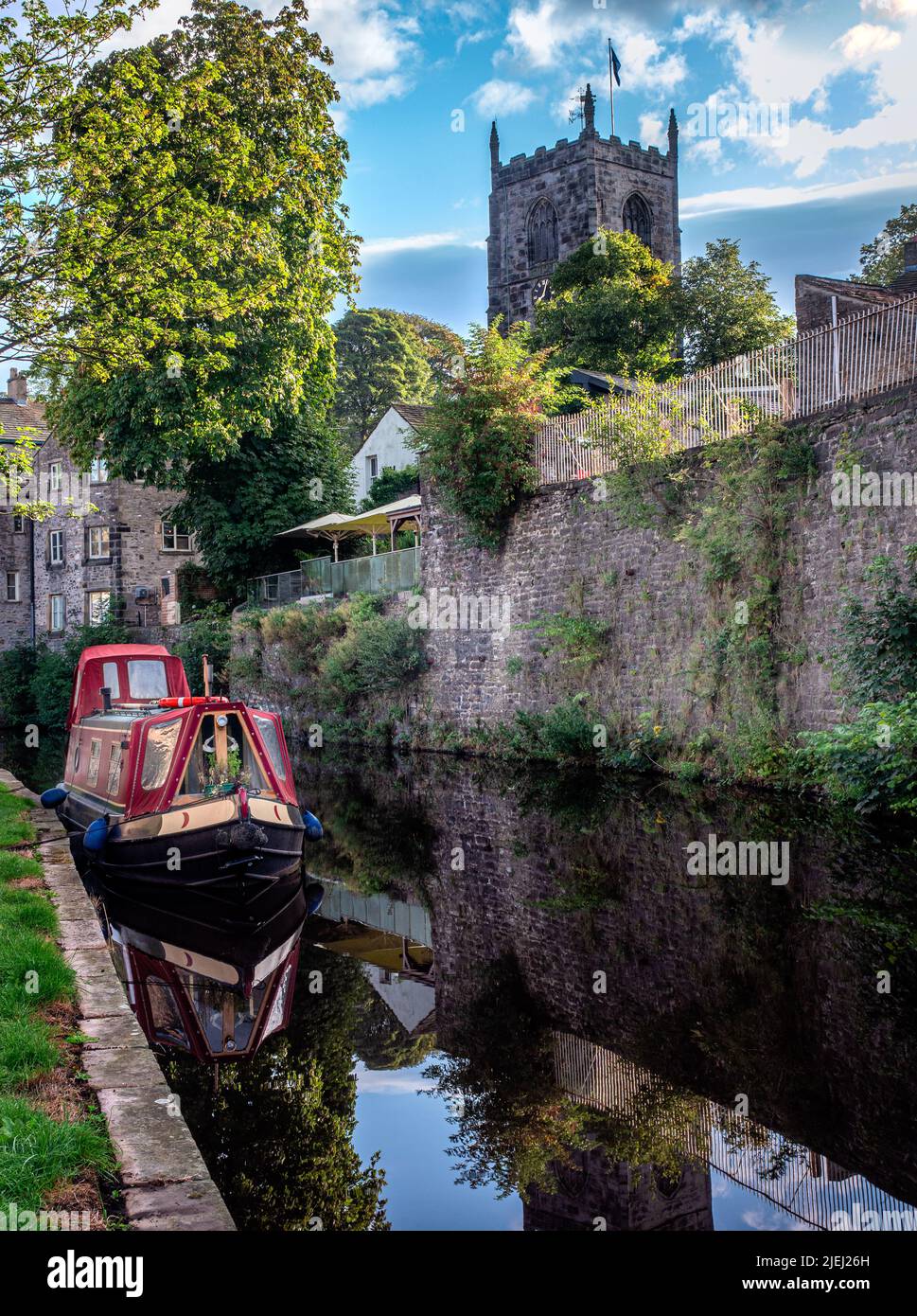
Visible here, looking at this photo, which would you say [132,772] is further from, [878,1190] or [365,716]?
[365,716]

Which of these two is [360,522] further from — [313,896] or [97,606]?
[313,896]

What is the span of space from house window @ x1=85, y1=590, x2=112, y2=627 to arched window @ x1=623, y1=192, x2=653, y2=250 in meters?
39.0

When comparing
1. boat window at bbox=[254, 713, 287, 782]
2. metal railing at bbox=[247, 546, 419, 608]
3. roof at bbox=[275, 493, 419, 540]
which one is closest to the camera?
boat window at bbox=[254, 713, 287, 782]

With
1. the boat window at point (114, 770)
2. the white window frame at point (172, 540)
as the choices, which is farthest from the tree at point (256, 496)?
Answer: the boat window at point (114, 770)

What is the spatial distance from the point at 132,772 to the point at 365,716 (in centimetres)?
1438

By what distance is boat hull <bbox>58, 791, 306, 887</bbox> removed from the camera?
10.2 metres

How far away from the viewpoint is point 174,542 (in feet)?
133

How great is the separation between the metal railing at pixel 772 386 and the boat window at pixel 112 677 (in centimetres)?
855

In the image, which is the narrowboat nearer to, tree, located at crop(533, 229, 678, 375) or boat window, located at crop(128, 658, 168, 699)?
boat window, located at crop(128, 658, 168, 699)

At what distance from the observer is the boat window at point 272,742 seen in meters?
12.1

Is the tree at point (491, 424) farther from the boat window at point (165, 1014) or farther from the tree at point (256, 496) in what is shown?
the boat window at point (165, 1014)

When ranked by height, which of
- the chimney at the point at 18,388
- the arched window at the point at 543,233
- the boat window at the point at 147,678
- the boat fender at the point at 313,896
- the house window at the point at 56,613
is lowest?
the boat fender at the point at 313,896

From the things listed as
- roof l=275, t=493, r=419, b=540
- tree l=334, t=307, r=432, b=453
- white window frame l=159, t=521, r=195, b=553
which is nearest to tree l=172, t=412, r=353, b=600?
roof l=275, t=493, r=419, b=540
